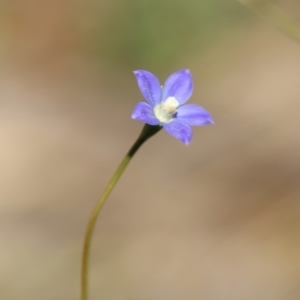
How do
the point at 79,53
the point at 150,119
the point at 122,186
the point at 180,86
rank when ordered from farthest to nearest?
the point at 79,53 < the point at 122,186 < the point at 180,86 < the point at 150,119

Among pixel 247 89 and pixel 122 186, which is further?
pixel 247 89

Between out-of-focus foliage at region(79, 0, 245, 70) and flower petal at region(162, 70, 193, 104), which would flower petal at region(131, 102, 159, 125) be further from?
out-of-focus foliage at region(79, 0, 245, 70)

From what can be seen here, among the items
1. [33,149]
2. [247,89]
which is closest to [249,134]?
[247,89]

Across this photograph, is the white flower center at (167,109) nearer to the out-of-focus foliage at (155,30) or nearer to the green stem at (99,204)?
the green stem at (99,204)

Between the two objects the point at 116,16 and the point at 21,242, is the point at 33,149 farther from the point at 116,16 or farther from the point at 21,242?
the point at 116,16

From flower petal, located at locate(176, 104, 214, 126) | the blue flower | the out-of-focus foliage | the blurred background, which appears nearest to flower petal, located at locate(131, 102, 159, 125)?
the blue flower

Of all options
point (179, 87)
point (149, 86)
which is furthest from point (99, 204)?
point (179, 87)

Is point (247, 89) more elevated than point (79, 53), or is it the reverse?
point (79, 53)
